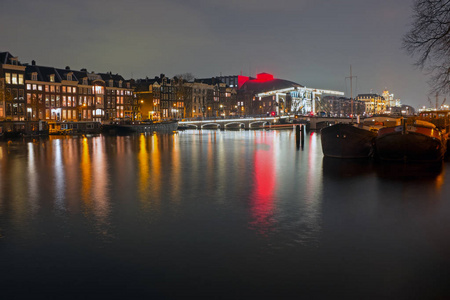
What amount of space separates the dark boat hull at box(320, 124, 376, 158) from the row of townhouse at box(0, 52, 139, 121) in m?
58.7

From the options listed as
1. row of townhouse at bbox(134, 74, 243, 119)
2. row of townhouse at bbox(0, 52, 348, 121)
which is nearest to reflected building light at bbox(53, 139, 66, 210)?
row of townhouse at bbox(0, 52, 348, 121)

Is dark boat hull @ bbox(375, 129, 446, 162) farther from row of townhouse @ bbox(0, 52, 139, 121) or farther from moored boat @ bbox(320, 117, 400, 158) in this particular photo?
row of townhouse @ bbox(0, 52, 139, 121)

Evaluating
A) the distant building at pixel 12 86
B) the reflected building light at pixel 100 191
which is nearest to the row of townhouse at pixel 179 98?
the distant building at pixel 12 86

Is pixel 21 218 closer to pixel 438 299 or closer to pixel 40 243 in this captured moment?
pixel 40 243

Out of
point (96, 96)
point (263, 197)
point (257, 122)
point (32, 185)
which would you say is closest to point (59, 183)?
point (32, 185)

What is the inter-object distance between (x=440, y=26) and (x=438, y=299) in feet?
45.5

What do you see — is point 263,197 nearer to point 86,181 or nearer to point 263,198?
point 263,198

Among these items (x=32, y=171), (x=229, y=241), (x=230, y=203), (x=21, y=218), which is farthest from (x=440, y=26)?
(x=32, y=171)

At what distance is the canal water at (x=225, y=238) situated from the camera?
8.09 meters

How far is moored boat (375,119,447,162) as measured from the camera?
92.6ft

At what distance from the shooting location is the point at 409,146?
1134 inches

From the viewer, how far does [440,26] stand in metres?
17.7

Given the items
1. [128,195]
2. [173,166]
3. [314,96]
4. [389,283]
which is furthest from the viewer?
[314,96]

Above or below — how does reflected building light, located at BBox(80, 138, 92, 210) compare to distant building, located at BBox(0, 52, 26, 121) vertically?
below
